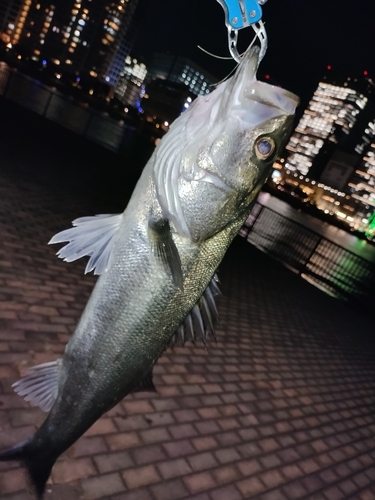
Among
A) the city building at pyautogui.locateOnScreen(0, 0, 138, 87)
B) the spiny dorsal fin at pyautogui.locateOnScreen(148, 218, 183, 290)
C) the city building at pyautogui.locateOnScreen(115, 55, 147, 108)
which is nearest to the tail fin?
the spiny dorsal fin at pyautogui.locateOnScreen(148, 218, 183, 290)

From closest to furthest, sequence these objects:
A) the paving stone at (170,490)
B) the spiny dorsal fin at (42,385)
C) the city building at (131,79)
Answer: the spiny dorsal fin at (42,385) < the paving stone at (170,490) < the city building at (131,79)

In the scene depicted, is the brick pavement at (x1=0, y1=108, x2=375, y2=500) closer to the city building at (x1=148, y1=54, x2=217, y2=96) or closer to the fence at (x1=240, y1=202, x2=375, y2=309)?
the fence at (x1=240, y1=202, x2=375, y2=309)

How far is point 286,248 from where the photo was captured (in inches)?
663

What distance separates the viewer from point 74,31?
129625mm

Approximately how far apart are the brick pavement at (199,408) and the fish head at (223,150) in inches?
99.0

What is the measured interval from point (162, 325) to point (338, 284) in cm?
1436

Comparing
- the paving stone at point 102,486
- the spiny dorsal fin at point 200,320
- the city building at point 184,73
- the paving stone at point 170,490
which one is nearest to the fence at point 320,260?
the paving stone at point 170,490

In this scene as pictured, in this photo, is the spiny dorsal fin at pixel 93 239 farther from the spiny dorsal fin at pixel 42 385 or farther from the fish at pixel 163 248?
the spiny dorsal fin at pixel 42 385

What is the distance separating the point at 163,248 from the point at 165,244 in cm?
2

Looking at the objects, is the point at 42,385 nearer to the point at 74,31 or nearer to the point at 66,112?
the point at 66,112

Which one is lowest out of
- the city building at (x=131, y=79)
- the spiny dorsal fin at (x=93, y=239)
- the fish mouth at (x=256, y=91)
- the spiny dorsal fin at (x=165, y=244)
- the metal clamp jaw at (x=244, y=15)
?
the spiny dorsal fin at (x=93, y=239)

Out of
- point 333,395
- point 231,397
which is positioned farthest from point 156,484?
point 333,395

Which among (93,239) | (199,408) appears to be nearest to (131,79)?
(199,408)

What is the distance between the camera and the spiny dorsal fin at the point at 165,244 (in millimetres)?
1756
